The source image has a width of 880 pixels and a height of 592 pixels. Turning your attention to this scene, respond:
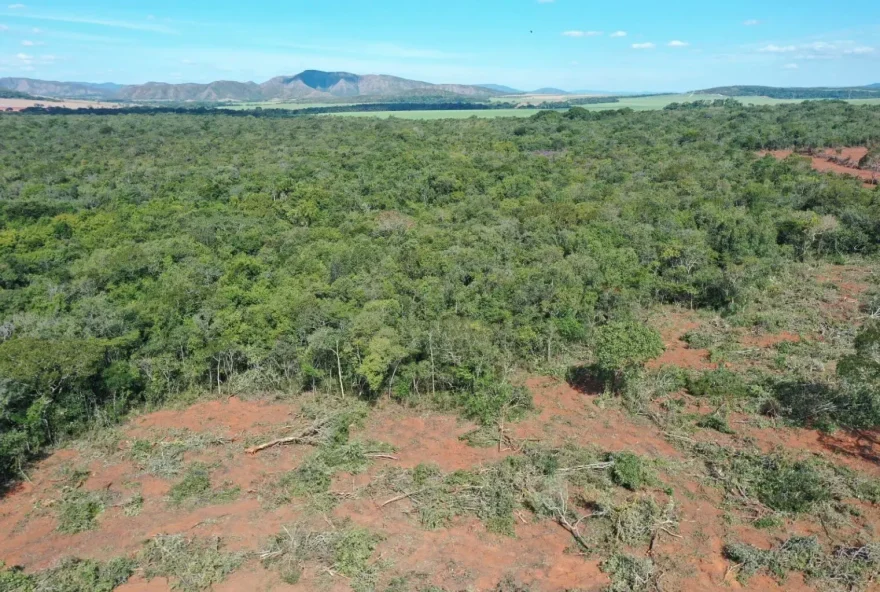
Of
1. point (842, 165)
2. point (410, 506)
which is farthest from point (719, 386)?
point (842, 165)

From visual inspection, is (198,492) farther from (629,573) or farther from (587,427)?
(587,427)

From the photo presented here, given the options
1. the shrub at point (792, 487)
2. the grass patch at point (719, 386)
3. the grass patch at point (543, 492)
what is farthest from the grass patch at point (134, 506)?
the grass patch at point (719, 386)

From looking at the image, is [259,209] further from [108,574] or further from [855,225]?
[855,225]

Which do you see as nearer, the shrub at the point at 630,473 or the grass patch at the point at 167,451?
the shrub at the point at 630,473

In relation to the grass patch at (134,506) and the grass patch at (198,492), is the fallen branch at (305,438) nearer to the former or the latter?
the grass patch at (198,492)

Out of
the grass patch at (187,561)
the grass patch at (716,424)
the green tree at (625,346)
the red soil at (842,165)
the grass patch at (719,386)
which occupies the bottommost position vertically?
the grass patch at (187,561)

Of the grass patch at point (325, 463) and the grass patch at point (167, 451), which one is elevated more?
the grass patch at point (325, 463)

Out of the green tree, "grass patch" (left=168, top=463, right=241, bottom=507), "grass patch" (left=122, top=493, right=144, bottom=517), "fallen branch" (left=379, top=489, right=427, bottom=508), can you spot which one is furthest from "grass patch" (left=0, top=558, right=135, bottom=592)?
the green tree

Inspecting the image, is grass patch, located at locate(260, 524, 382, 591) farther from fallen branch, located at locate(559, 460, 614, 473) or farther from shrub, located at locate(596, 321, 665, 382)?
shrub, located at locate(596, 321, 665, 382)
